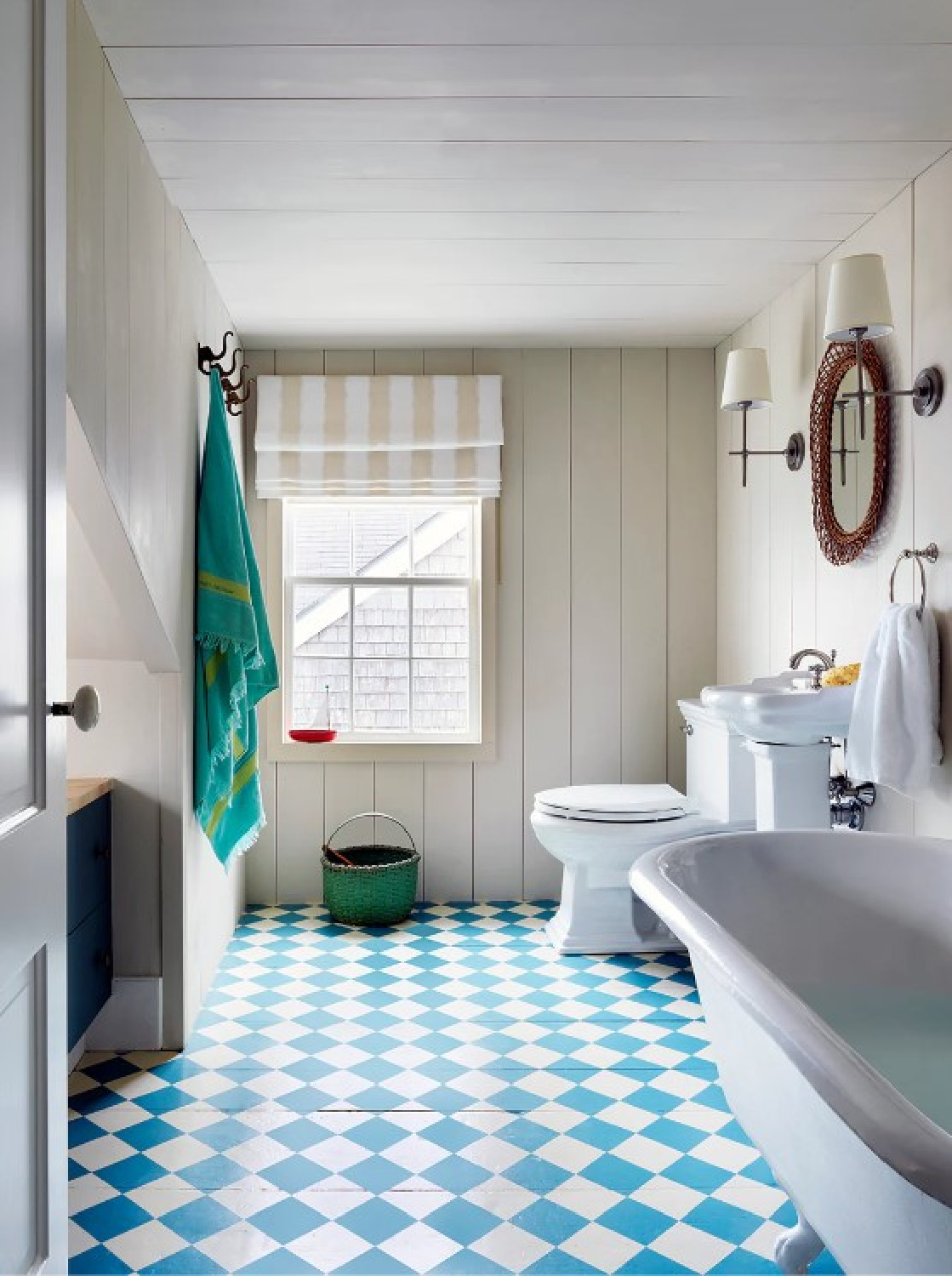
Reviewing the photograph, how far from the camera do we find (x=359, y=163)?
2723 mm

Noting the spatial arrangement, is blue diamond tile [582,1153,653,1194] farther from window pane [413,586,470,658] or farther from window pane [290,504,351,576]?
window pane [290,504,351,576]

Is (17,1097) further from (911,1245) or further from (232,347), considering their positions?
(232,347)

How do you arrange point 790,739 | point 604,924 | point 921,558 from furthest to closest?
point 604,924 → point 790,739 → point 921,558

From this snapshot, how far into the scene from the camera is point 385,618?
459cm

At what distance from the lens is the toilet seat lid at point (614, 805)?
3.81 metres

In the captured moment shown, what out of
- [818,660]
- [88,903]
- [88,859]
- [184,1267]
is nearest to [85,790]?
[88,859]

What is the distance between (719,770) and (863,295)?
1743 millimetres

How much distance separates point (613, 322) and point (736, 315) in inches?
17.7

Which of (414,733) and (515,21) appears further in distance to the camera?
(414,733)

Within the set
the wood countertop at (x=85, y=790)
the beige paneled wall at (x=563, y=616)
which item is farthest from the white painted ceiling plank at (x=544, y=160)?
the beige paneled wall at (x=563, y=616)

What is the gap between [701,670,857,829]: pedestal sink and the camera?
2.85 metres

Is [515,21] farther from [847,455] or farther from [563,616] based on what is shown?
[563,616]

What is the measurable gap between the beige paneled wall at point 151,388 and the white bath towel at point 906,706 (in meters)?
1.80

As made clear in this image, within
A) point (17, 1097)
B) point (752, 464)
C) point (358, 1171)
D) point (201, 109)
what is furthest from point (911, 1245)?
point (752, 464)
